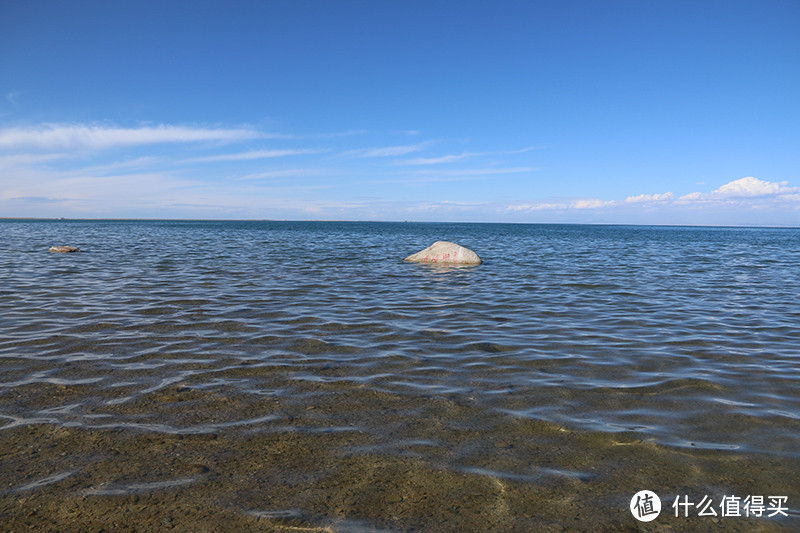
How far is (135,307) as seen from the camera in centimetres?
914

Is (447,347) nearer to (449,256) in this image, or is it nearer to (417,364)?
(417,364)

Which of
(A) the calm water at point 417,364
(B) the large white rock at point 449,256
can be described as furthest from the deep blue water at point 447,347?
(B) the large white rock at point 449,256

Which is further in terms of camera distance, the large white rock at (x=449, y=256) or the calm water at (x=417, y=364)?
the large white rock at (x=449, y=256)

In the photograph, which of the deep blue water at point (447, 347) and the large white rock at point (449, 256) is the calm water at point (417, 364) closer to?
the deep blue water at point (447, 347)

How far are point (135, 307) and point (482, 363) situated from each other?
7.15 metres

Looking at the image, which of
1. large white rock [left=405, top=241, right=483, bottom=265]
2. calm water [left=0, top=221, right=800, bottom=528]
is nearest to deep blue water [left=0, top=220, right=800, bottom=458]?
calm water [left=0, top=221, right=800, bottom=528]

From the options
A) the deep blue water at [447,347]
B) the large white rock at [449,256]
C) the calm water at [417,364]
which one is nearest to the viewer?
the calm water at [417,364]

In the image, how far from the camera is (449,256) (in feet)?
62.0

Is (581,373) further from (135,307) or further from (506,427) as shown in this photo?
(135,307)

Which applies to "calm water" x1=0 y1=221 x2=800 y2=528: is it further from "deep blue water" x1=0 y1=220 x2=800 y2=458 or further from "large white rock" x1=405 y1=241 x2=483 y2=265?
"large white rock" x1=405 y1=241 x2=483 y2=265

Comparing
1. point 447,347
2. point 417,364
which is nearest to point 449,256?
point 447,347

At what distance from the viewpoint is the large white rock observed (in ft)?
61.7

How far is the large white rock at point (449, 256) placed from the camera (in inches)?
741

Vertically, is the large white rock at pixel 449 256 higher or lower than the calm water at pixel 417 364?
higher
